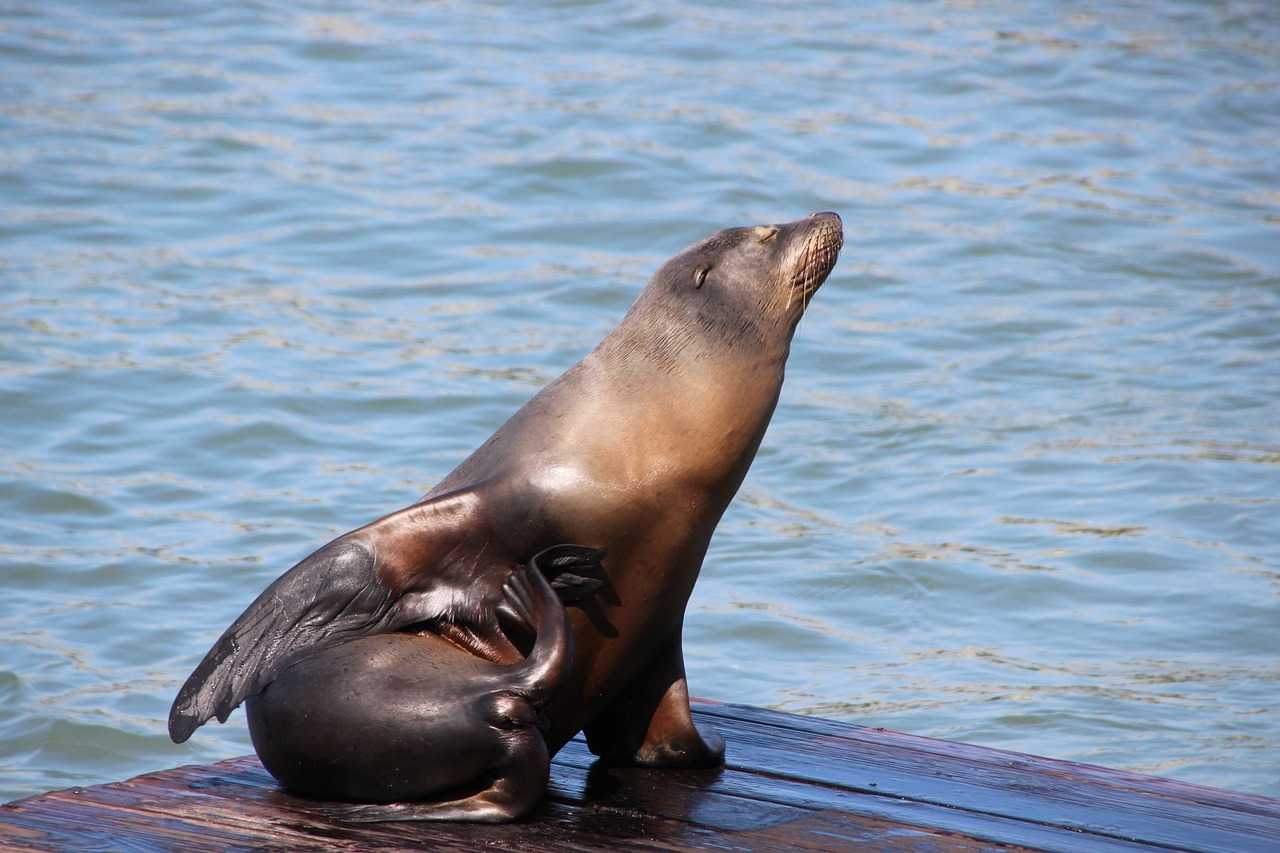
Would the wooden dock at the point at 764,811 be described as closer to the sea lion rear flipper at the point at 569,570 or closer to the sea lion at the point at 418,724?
the sea lion at the point at 418,724

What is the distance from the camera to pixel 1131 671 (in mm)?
7348

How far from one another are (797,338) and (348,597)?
819cm

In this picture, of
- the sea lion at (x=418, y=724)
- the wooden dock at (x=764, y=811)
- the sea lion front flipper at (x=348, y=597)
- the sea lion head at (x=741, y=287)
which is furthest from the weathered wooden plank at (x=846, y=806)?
the sea lion head at (x=741, y=287)

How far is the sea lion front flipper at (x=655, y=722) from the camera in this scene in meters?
4.24

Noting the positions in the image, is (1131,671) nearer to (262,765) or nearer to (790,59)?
(262,765)

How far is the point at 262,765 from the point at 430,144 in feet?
39.1

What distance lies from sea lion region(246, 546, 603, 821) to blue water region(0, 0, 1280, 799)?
8.94 ft

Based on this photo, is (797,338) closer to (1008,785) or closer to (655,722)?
(1008,785)

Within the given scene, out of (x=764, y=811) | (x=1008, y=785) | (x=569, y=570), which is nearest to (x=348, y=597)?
(x=569, y=570)

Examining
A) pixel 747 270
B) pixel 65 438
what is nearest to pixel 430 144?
pixel 65 438

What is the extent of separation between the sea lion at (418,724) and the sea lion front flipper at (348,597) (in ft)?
0.17

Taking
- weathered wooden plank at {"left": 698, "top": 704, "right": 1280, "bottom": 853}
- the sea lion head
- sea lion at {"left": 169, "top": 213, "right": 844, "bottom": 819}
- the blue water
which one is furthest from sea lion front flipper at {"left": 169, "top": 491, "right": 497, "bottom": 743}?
the blue water

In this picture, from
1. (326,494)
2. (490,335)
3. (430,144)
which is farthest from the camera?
(430,144)

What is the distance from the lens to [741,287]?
4.40 meters
